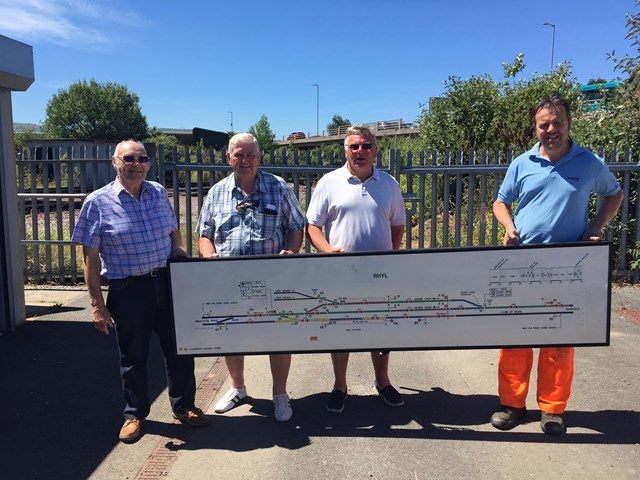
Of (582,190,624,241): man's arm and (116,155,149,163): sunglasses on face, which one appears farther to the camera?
(582,190,624,241): man's arm

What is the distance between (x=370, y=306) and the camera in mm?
3264

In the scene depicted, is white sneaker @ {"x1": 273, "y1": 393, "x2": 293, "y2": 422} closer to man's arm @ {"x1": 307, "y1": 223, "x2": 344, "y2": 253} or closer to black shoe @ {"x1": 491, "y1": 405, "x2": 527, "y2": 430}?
man's arm @ {"x1": 307, "y1": 223, "x2": 344, "y2": 253}

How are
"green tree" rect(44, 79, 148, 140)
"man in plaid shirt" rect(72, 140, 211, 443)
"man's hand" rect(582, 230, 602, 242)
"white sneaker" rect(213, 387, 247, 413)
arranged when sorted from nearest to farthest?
"man in plaid shirt" rect(72, 140, 211, 443)
"man's hand" rect(582, 230, 602, 242)
"white sneaker" rect(213, 387, 247, 413)
"green tree" rect(44, 79, 148, 140)

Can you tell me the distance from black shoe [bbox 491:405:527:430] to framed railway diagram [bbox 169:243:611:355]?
0.53m

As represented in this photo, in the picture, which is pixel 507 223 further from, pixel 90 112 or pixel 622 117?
pixel 90 112

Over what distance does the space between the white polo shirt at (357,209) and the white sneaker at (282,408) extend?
117 centimetres

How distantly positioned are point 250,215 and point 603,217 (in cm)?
234

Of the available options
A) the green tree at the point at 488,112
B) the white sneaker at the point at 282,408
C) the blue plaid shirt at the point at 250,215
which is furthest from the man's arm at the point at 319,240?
the green tree at the point at 488,112

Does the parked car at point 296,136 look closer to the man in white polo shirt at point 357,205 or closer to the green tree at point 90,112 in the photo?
the green tree at point 90,112

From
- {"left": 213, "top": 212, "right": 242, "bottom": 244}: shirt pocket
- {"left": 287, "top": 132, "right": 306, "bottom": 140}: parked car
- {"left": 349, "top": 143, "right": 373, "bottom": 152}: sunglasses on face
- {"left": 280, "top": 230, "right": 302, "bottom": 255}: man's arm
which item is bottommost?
{"left": 280, "top": 230, "right": 302, "bottom": 255}: man's arm

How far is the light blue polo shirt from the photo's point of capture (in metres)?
3.16

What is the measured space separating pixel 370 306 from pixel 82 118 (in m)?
71.2

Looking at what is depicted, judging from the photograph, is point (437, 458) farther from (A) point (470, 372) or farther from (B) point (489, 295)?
(A) point (470, 372)

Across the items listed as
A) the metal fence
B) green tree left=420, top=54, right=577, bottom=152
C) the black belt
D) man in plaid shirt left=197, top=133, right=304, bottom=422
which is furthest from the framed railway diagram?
green tree left=420, top=54, right=577, bottom=152
